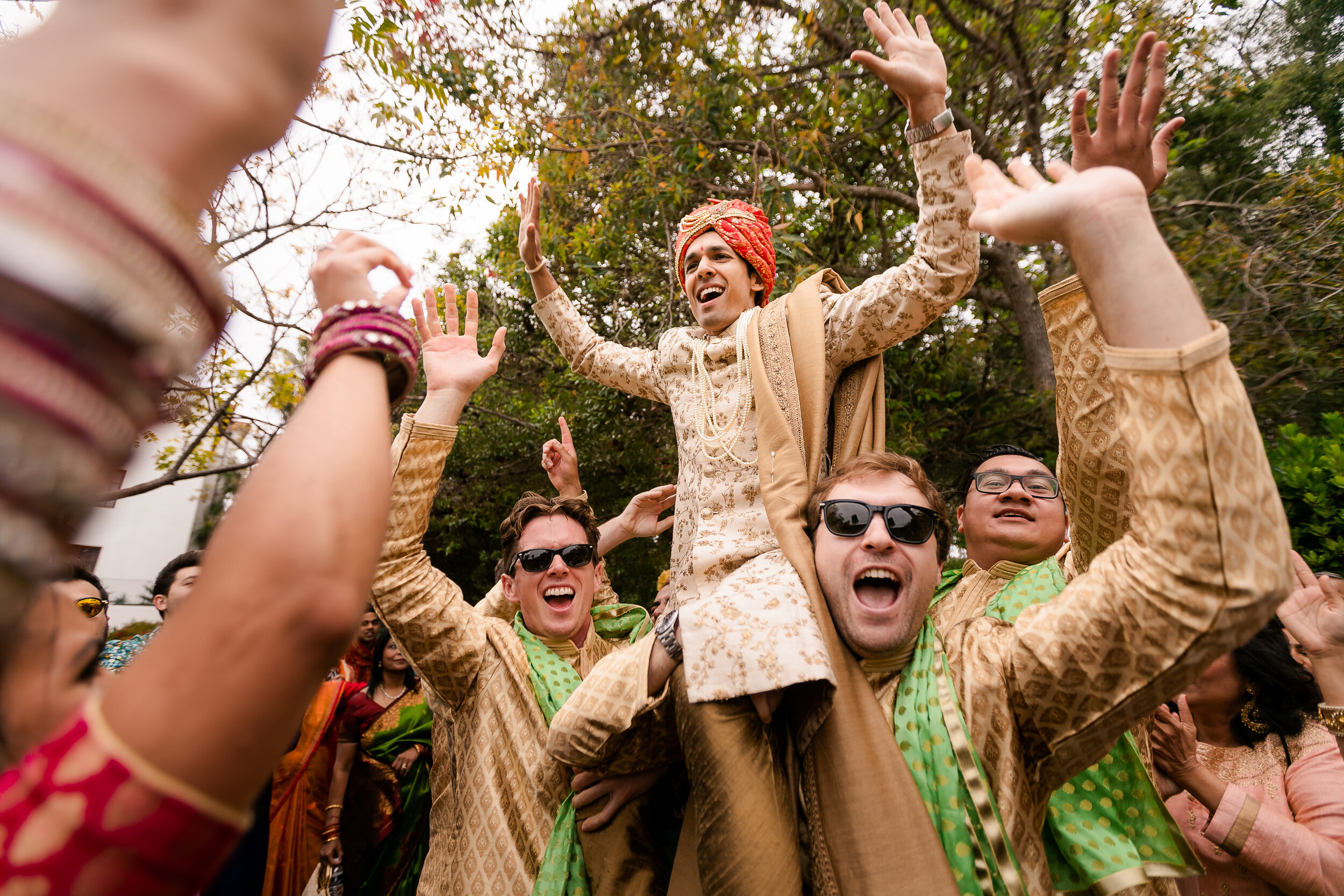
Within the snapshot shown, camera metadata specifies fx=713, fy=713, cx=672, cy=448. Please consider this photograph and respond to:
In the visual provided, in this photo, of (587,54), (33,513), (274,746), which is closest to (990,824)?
(274,746)

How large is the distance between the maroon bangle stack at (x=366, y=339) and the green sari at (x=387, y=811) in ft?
10.7

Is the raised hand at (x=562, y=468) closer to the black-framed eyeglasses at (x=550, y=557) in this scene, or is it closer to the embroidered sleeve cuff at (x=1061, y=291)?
the black-framed eyeglasses at (x=550, y=557)

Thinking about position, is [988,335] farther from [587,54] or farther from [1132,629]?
[1132,629]

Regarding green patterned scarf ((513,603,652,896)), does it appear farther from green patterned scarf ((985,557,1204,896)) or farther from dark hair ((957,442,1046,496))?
dark hair ((957,442,1046,496))

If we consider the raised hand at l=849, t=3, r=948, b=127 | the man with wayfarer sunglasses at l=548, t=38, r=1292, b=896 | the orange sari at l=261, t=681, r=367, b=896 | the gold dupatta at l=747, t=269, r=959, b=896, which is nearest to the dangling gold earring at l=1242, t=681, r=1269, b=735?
the man with wayfarer sunglasses at l=548, t=38, r=1292, b=896

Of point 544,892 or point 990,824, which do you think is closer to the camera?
point 990,824

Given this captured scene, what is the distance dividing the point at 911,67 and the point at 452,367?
1.63 metres

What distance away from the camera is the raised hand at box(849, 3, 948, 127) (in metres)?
2.10

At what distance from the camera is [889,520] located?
188 cm

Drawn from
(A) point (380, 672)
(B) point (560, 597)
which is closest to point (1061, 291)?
(B) point (560, 597)

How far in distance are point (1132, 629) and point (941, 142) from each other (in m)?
1.49

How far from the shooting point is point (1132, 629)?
1.39 m

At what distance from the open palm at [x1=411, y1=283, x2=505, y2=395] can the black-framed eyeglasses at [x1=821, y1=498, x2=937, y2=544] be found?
1091mm

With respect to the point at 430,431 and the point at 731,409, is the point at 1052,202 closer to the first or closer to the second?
the point at 731,409
